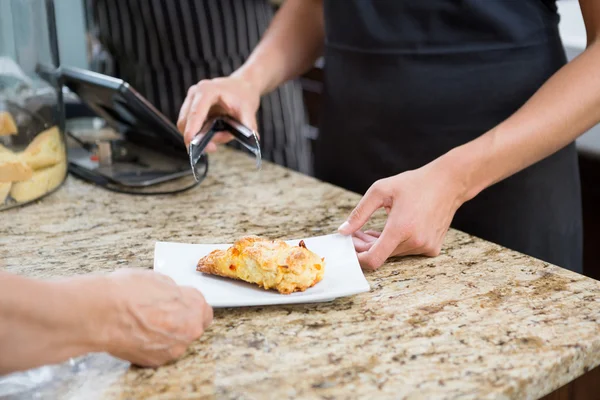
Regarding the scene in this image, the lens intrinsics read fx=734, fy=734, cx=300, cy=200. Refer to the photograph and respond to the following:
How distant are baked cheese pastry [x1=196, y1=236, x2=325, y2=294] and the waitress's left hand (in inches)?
4.5

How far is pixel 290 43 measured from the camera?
1.76 metres

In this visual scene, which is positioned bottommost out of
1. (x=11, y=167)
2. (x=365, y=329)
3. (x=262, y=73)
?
(x=365, y=329)

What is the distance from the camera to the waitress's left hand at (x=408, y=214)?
1.07 meters

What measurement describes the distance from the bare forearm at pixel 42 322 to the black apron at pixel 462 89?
3.09ft

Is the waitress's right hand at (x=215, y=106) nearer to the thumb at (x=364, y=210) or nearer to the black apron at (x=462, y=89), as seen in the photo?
the black apron at (x=462, y=89)

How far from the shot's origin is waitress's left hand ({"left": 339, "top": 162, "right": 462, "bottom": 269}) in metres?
1.07

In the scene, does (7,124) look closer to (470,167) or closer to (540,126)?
(470,167)

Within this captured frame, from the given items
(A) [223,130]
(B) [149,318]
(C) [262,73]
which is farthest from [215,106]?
(B) [149,318]

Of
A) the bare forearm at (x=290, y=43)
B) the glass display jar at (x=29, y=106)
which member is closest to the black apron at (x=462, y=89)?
the bare forearm at (x=290, y=43)

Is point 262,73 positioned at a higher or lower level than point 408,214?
higher

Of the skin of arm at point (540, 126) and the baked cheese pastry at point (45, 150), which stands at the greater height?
the skin of arm at point (540, 126)

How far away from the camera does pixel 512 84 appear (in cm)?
147

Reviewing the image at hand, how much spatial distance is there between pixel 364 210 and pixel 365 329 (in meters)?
0.26

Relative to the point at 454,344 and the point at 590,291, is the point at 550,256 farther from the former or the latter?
the point at 454,344
